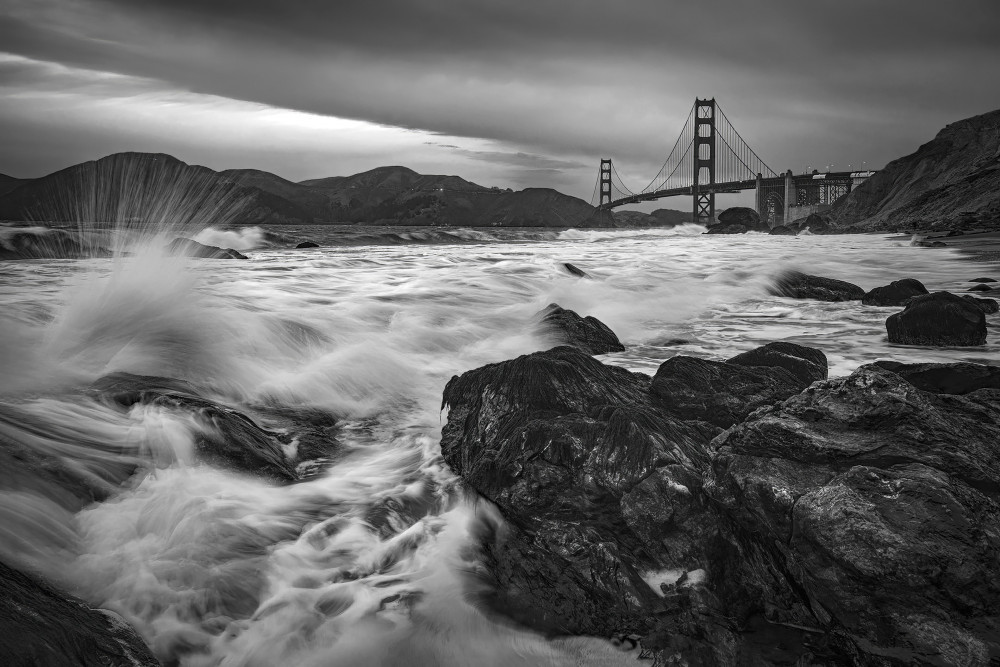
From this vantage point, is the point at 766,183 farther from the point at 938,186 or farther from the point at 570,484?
the point at 570,484

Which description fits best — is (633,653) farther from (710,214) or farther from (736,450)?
(710,214)

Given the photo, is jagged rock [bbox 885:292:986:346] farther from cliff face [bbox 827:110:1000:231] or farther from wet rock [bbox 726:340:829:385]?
cliff face [bbox 827:110:1000:231]

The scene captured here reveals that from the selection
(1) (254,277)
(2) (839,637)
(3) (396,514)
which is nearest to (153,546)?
(3) (396,514)

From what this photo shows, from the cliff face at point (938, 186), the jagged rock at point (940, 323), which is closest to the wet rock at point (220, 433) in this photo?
the jagged rock at point (940, 323)

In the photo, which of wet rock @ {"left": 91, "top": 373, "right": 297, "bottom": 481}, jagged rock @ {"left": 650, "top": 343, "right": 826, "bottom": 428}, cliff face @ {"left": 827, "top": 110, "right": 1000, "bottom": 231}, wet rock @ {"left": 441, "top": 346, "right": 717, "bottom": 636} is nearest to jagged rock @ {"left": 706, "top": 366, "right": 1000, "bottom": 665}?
wet rock @ {"left": 441, "top": 346, "right": 717, "bottom": 636}

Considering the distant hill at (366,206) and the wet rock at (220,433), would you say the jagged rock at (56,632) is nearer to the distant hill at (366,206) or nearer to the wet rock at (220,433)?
the wet rock at (220,433)

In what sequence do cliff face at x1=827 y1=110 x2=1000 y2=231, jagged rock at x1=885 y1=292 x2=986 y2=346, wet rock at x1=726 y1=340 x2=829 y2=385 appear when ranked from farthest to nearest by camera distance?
cliff face at x1=827 y1=110 x2=1000 y2=231 → jagged rock at x1=885 y1=292 x2=986 y2=346 → wet rock at x1=726 y1=340 x2=829 y2=385

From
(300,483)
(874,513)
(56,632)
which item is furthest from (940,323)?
(56,632)
